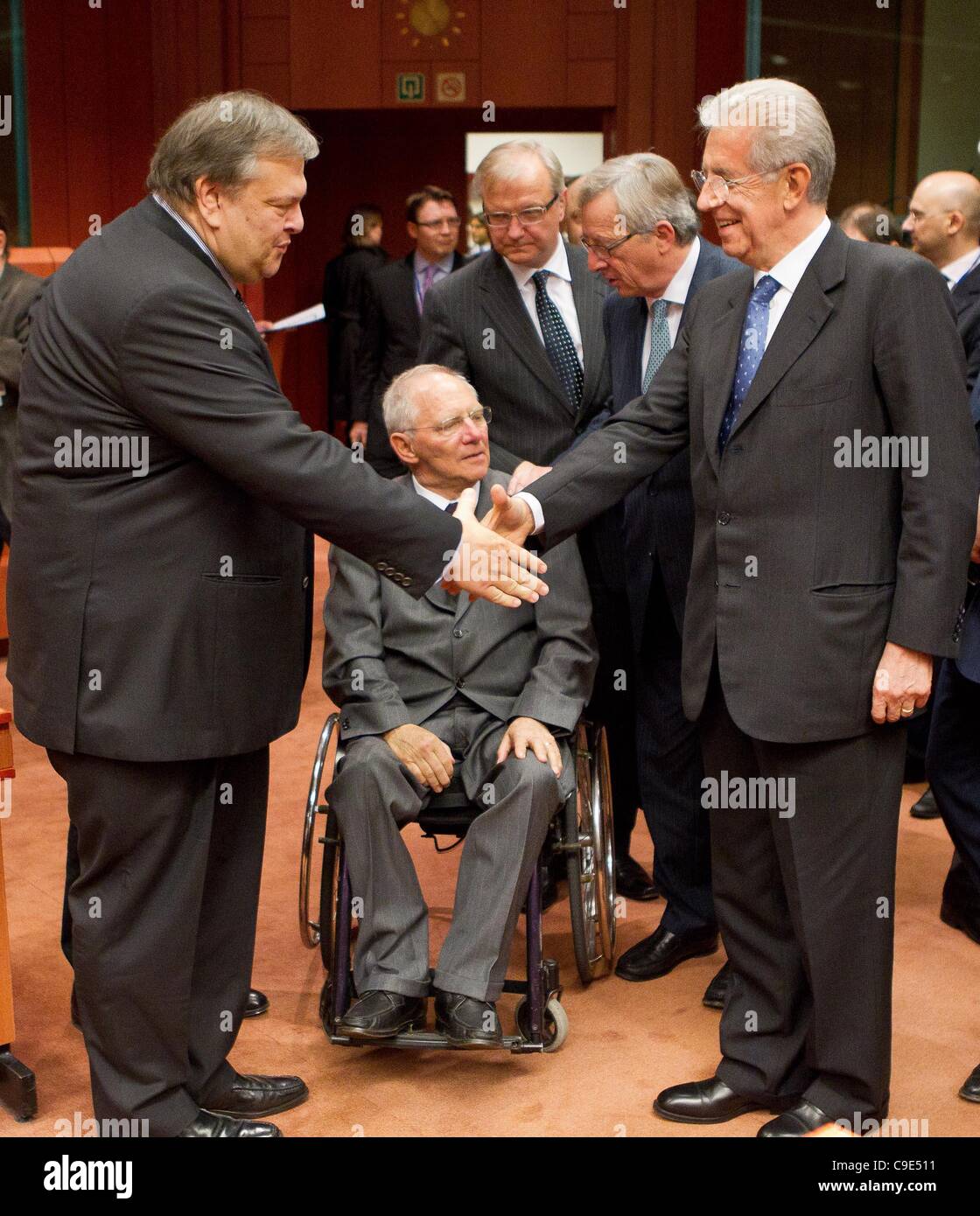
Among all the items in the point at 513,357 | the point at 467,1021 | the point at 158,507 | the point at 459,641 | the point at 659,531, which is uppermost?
the point at 513,357

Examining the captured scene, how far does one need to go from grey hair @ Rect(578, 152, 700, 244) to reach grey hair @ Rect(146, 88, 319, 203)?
90 cm

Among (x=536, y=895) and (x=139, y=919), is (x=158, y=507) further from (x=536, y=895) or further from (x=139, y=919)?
(x=536, y=895)

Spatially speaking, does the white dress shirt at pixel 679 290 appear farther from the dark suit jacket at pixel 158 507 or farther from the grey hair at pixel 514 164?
the dark suit jacket at pixel 158 507

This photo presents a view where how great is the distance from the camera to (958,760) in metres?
3.24

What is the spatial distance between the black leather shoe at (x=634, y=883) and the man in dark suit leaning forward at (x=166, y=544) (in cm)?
144

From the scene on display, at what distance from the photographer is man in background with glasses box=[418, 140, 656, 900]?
3.20 metres

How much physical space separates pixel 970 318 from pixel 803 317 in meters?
1.38

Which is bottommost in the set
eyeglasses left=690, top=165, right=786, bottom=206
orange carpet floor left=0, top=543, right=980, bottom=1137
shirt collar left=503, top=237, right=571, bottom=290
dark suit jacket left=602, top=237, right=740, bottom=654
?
orange carpet floor left=0, top=543, right=980, bottom=1137

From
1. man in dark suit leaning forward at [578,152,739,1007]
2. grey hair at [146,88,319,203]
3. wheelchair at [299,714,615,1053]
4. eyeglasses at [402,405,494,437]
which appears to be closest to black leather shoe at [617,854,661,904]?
man in dark suit leaning forward at [578,152,739,1007]

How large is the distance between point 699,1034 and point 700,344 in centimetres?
137

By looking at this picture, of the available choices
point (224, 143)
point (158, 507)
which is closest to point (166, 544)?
point (158, 507)

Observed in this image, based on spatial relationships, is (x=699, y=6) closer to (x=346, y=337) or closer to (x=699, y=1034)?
(x=346, y=337)

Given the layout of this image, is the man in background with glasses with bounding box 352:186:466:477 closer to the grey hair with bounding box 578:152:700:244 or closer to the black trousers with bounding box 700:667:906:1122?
the grey hair with bounding box 578:152:700:244

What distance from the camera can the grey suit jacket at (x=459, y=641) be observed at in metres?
2.96
